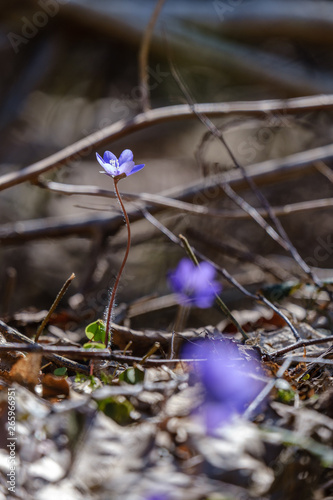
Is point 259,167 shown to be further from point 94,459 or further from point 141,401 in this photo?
point 94,459

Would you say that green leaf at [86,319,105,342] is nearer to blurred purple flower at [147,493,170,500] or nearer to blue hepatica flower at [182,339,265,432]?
blue hepatica flower at [182,339,265,432]

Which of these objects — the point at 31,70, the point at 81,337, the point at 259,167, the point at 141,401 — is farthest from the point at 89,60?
the point at 141,401

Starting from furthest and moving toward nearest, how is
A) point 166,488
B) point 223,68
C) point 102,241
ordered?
point 223,68
point 102,241
point 166,488

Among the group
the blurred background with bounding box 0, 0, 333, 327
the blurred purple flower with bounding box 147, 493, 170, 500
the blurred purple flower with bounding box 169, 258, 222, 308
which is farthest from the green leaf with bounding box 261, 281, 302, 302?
the blurred background with bounding box 0, 0, 333, 327

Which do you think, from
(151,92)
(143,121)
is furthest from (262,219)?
(151,92)

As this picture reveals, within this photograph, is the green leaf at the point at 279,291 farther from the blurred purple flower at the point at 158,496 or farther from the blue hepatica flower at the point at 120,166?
the blurred purple flower at the point at 158,496

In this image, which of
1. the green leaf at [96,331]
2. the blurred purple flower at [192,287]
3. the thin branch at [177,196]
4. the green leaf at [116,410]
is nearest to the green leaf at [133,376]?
the green leaf at [116,410]
